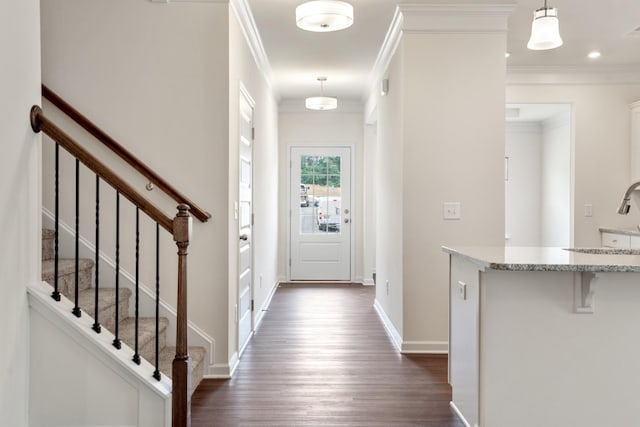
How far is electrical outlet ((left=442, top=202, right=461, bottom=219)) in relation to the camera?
3.96 metres

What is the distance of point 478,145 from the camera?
3.95 metres

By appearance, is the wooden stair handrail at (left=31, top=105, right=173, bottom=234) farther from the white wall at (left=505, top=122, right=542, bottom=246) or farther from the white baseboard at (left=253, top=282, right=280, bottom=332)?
the white wall at (left=505, top=122, right=542, bottom=246)

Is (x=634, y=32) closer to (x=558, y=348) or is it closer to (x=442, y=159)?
(x=442, y=159)

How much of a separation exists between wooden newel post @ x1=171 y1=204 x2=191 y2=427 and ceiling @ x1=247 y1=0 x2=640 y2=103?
2.13 m

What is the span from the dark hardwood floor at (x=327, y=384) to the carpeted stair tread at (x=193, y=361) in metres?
0.08

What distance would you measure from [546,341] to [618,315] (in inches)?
13.2

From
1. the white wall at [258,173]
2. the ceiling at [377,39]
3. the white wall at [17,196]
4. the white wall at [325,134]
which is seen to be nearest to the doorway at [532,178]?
the ceiling at [377,39]

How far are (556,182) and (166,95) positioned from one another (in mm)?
5244

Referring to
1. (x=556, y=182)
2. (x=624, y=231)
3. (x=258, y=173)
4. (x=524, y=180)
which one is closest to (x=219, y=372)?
(x=258, y=173)

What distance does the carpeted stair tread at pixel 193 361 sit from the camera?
117 inches

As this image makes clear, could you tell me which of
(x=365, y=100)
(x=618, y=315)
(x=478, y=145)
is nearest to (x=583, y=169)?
(x=478, y=145)

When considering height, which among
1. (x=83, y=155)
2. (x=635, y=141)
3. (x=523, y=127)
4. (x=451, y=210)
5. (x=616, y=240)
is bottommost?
(x=616, y=240)

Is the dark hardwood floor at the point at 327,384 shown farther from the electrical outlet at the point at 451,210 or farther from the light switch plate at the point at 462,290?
the electrical outlet at the point at 451,210

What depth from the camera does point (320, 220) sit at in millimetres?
7730
